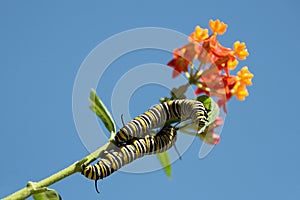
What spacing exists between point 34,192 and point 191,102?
80 centimetres

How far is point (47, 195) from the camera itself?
1.68 m

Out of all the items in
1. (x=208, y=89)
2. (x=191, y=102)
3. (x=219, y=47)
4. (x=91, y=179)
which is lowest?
(x=91, y=179)

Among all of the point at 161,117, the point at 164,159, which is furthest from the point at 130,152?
the point at 164,159

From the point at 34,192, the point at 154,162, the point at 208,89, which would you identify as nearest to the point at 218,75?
the point at 208,89

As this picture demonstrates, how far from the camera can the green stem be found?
1.57 m

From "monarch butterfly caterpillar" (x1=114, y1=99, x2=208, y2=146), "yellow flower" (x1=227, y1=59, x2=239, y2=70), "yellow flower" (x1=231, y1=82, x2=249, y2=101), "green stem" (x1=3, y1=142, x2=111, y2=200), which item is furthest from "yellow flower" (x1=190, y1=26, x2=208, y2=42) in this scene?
"green stem" (x1=3, y1=142, x2=111, y2=200)

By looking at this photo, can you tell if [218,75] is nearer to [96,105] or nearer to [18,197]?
[96,105]

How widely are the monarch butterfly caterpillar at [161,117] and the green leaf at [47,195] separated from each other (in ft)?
1.23

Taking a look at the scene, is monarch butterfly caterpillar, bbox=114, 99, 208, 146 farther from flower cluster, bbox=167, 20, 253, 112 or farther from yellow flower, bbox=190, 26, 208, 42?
yellow flower, bbox=190, 26, 208, 42

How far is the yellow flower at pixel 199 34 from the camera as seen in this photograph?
1.96 meters

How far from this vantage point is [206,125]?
5.42 feet

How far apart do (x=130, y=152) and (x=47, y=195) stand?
1.53ft

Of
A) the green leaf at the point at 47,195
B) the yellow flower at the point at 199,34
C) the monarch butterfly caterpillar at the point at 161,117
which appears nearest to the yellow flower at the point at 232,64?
the yellow flower at the point at 199,34

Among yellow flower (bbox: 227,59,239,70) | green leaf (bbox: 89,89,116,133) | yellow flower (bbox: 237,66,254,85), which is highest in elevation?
green leaf (bbox: 89,89,116,133)
